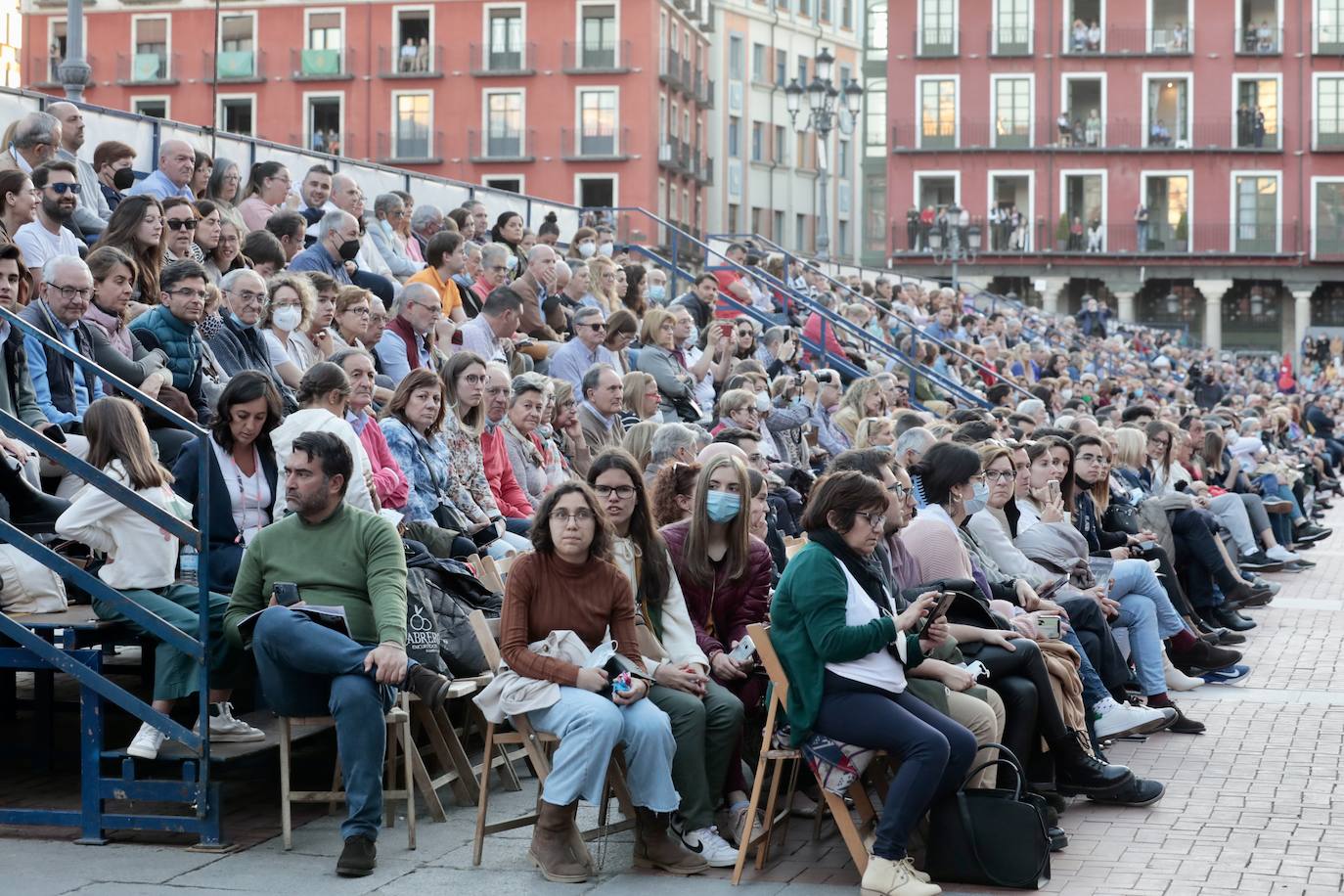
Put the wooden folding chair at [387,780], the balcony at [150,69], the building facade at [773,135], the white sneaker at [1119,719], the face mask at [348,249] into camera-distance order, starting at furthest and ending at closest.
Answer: the building facade at [773,135]
the balcony at [150,69]
the face mask at [348,249]
the white sneaker at [1119,719]
the wooden folding chair at [387,780]

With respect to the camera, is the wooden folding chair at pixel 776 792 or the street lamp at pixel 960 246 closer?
the wooden folding chair at pixel 776 792

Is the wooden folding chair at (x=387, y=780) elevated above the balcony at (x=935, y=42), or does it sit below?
below

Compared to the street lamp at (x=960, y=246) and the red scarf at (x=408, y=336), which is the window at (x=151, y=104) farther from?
the red scarf at (x=408, y=336)

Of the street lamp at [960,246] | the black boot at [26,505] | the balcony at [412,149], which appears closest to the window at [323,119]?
the balcony at [412,149]

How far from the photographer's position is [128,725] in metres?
9.28

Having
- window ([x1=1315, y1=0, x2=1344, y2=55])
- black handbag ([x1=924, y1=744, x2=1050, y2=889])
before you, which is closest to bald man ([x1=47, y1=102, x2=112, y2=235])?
black handbag ([x1=924, y1=744, x2=1050, y2=889])

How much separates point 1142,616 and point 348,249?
659 cm

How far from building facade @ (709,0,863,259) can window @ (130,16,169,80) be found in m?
19.1

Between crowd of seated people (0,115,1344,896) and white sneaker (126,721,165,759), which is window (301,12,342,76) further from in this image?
white sneaker (126,721,165,759)

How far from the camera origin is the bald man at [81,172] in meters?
12.9

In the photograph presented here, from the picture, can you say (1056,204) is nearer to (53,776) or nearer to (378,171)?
(378,171)

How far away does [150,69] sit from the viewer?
60.4 meters

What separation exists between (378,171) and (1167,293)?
45.8 meters

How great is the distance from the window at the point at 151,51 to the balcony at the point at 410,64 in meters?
7.10
